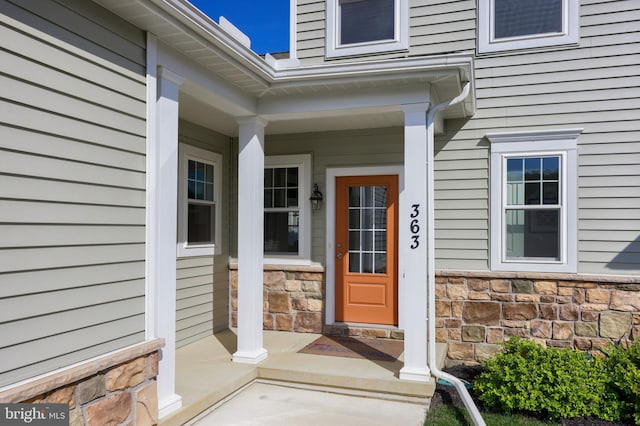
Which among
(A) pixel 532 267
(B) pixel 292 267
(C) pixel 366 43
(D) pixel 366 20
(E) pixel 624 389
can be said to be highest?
(D) pixel 366 20

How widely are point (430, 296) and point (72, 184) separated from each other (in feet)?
9.96

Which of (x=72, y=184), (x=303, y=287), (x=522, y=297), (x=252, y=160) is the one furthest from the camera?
(x=303, y=287)

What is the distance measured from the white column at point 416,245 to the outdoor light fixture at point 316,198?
6.28 feet

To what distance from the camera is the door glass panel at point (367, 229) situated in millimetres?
5918

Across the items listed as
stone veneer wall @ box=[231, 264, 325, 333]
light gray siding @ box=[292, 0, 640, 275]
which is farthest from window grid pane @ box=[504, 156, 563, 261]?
stone veneer wall @ box=[231, 264, 325, 333]

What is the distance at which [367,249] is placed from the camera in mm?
5969

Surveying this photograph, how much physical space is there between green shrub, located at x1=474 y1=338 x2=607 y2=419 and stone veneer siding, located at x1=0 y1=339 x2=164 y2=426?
2.66 meters

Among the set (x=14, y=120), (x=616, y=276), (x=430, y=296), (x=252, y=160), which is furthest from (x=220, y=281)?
(x=616, y=276)

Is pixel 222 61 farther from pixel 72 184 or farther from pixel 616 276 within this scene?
pixel 616 276

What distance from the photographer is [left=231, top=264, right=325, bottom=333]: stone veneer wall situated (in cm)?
602

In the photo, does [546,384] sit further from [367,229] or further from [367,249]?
[367,229]

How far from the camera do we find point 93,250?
2801 mm

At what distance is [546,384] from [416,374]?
1.03 meters

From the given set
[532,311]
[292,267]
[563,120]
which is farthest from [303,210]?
[563,120]
